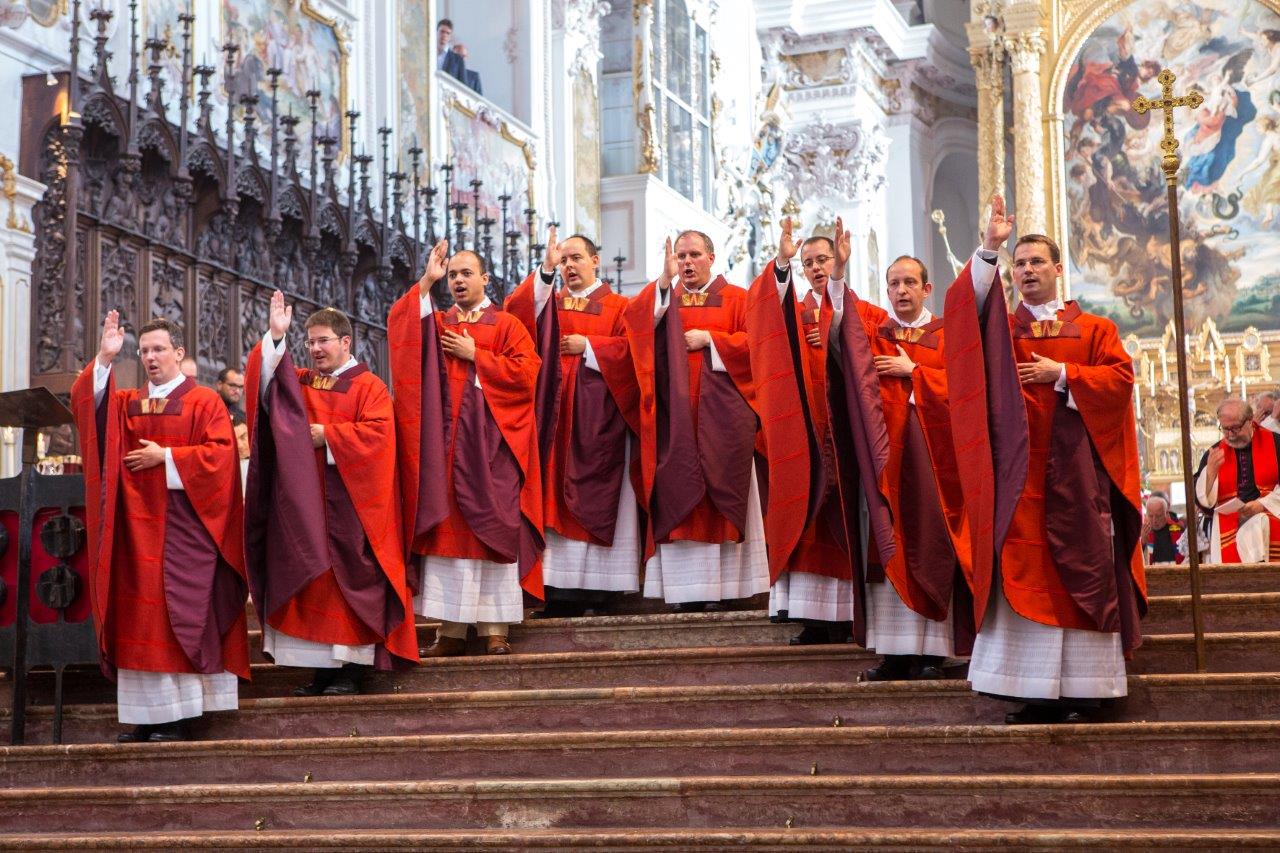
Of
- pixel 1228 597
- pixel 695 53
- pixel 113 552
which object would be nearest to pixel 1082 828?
pixel 1228 597

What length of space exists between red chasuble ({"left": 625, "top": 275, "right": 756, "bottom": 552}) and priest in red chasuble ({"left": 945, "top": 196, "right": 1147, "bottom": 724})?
1486 mm

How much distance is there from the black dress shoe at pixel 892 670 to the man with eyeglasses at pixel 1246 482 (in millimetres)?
3324

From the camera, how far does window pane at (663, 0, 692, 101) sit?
2033 cm

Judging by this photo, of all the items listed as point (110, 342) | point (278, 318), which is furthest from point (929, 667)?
point (110, 342)

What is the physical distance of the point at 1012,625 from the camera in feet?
19.0

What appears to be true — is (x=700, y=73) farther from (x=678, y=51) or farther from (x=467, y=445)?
(x=467, y=445)

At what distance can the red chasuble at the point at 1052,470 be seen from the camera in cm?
572

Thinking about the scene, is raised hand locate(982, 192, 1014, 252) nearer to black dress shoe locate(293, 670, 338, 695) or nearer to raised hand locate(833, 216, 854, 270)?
raised hand locate(833, 216, 854, 270)

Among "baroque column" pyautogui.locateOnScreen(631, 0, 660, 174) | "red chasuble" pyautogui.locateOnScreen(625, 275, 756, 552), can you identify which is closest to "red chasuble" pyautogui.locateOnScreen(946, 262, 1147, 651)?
"red chasuble" pyautogui.locateOnScreen(625, 275, 756, 552)

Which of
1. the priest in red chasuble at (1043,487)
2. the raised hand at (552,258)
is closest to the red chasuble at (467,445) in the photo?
the raised hand at (552,258)

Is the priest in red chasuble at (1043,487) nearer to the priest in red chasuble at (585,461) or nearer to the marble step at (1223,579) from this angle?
the marble step at (1223,579)

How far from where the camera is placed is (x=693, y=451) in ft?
24.3

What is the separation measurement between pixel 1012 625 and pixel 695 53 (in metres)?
16.5

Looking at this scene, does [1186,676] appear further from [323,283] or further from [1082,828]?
[323,283]
